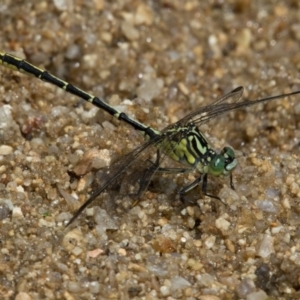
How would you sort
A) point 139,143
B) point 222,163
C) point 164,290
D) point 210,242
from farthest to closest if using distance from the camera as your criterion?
point 139,143, point 222,163, point 210,242, point 164,290

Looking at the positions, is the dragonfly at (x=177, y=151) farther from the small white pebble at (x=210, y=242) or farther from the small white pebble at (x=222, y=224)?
the small white pebble at (x=210, y=242)

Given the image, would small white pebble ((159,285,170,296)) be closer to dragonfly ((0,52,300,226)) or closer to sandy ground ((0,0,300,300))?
sandy ground ((0,0,300,300))

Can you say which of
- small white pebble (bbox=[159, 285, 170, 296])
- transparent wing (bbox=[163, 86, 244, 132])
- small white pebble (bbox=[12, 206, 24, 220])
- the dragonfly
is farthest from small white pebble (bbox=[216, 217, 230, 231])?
small white pebble (bbox=[12, 206, 24, 220])

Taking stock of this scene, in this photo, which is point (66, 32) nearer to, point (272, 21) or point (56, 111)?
point (56, 111)

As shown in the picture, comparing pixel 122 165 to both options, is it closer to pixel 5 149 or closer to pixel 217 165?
pixel 217 165

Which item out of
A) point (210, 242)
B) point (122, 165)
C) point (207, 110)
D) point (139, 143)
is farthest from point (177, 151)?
point (210, 242)

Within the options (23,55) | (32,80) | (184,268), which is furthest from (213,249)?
(23,55)

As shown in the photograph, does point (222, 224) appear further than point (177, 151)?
No
